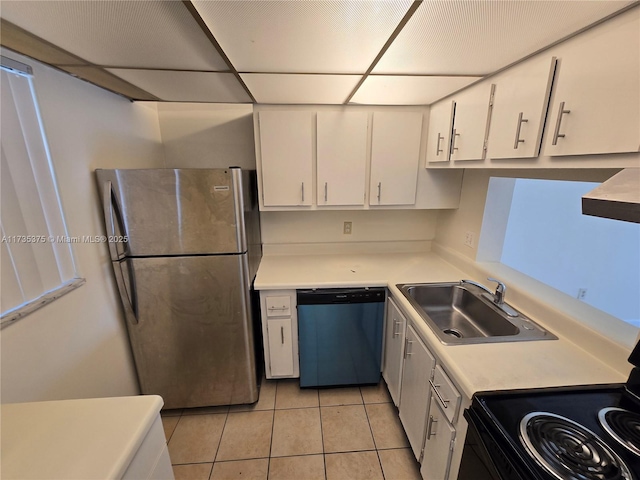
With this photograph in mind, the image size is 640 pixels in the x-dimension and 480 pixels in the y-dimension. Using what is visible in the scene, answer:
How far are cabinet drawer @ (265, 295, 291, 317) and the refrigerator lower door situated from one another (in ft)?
0.50

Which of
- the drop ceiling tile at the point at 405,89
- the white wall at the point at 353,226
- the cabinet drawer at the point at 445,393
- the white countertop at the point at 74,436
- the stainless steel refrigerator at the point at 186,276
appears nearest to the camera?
the white countertop at the point at 74,436

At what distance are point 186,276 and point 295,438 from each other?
1.27 m

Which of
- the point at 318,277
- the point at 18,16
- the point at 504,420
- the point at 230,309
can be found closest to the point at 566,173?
the point at 504,420

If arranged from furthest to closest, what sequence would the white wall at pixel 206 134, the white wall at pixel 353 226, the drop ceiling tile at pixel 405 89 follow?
1. the white wall at pixel 353 226
2. the white wall at pixel 206 134
3. the drop ceiling tile at pixel 405 89

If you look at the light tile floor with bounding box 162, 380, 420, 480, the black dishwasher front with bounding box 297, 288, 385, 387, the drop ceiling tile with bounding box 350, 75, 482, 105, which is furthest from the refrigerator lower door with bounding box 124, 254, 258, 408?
the drop ceiling tile with bounding box 350, 75, 482, 105

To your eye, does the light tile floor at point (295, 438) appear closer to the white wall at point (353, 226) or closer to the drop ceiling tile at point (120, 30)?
the white wall at point (353, 226)

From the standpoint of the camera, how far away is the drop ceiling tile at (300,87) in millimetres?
1387

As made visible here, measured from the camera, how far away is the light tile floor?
5.17 feet

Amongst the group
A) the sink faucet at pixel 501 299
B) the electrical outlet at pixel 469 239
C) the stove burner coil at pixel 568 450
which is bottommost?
the stove burner coil at pixel 568 450

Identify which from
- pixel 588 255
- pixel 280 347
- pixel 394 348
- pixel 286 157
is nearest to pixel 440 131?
pixel 286 157

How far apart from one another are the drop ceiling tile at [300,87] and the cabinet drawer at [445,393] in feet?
4.89

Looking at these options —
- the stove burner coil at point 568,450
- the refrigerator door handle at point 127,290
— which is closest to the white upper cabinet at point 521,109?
the stove burner coil at point 568,450

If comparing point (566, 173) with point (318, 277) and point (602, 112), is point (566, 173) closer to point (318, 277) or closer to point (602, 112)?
point (602, 112)

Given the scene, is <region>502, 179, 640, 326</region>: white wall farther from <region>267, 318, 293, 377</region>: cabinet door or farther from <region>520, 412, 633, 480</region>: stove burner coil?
<region>267, 318, 293, 377</region>: cabinet door
